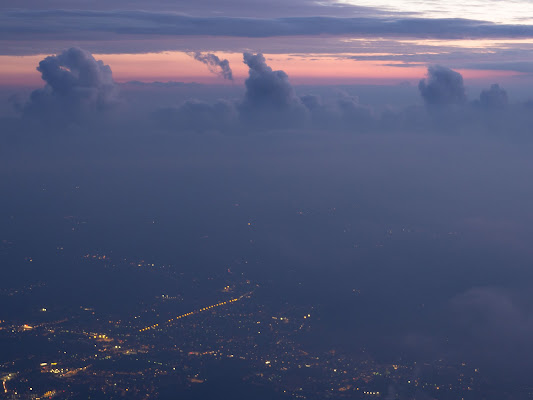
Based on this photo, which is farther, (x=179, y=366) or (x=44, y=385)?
(x=179, y=366)

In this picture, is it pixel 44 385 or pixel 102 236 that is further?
pixel 102 236

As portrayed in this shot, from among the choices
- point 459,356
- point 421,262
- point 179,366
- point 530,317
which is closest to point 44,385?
point 179,366

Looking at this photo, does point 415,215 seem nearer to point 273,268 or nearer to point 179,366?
point 273,268

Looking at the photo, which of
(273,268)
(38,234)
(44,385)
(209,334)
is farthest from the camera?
(38,234)

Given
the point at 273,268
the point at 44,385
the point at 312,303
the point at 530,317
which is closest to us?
the point at 44,385

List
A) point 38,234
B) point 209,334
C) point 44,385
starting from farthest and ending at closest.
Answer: point 38,234, point 209,334, point 44,385

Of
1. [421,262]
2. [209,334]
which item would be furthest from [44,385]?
[421,262]

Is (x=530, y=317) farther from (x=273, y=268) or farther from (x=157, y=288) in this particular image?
(x=157, y=288)

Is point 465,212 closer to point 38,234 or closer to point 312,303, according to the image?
point 312,303

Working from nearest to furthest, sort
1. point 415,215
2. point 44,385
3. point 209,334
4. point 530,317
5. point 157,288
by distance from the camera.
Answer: point 44,385 → point 209,334 → point 530,317 → point 157,288 → point 415,215
